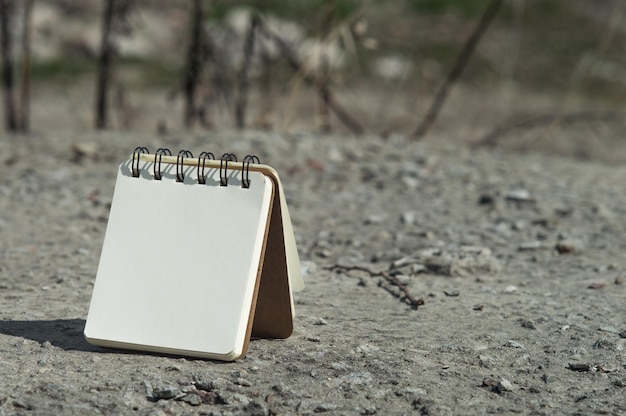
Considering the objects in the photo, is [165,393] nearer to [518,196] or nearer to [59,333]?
[59,333]

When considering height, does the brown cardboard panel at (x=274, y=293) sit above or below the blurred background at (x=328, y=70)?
above

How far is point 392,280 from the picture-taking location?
3.95 m

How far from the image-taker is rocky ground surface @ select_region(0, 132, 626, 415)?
2.72 metres

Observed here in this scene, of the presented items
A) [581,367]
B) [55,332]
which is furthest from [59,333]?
[581,367]

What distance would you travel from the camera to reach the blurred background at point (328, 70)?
7270mm

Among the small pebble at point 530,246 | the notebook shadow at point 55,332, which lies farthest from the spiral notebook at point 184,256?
the small pebble at point 530,246

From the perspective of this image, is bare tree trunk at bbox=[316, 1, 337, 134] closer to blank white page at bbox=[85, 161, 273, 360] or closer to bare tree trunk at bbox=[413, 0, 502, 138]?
bare tree trunk at bbox=[413, 0, 502, 138]

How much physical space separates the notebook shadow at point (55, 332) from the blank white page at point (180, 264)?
0.18 meters

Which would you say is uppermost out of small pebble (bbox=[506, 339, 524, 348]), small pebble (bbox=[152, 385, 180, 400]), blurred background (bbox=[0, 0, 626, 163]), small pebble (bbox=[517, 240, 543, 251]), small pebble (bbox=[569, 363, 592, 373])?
small pebble (bbox=[569, 363, 592, 373])

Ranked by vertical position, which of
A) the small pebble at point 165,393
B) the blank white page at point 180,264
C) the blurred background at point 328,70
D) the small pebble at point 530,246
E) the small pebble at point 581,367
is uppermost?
the blank white page at point 180,264

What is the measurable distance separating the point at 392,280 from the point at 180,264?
50.1 inches

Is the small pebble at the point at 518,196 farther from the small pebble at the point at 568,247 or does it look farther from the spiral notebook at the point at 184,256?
the spiral notebook at the point at 184,256

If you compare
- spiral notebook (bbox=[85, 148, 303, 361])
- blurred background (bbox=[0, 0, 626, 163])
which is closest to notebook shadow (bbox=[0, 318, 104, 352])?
spiral notebook (bbox=[85, 148, 303, 361])

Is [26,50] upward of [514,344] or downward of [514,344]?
downward
